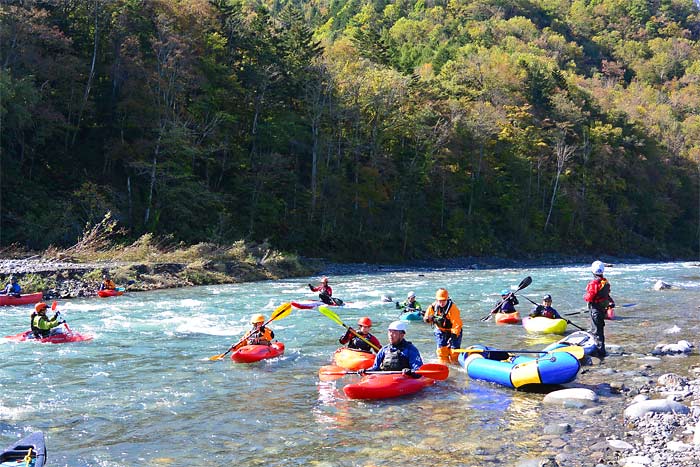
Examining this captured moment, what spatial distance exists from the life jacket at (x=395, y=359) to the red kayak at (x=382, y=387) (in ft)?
1.10

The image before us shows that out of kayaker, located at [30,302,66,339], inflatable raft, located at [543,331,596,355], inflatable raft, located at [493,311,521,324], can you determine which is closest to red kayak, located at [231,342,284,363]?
kayaker, located at [30,302,66,339]

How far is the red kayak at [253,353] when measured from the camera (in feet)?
33.0

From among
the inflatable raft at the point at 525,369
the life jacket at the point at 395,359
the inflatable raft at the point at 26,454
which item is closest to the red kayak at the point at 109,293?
the life jacket at the point at 395,359

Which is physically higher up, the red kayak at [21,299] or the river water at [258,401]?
the red kayak at [21,299]

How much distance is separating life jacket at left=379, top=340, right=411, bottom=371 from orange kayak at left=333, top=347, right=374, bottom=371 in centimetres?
67

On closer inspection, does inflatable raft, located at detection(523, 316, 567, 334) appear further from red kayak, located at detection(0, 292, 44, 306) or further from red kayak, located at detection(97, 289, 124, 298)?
red kayak, located at detection(0, 292, 44, 306)

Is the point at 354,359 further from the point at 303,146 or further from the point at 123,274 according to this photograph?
the point at 303,146

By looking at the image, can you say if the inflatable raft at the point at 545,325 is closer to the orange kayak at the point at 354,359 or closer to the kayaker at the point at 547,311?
the kayaker at the point at 547,311

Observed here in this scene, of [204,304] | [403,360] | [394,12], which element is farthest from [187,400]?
[394,12]

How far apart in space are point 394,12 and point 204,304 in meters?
83.1

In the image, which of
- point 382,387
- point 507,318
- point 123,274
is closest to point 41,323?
point 382,387

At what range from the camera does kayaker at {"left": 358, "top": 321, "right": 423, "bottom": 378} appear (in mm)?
8422

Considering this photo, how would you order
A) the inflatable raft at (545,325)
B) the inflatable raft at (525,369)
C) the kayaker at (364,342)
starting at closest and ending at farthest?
1. the inflatable raft at (525,369)
2. the kayaker at (364,342)
3. the inflatable raft at (545,325)

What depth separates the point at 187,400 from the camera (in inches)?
312
